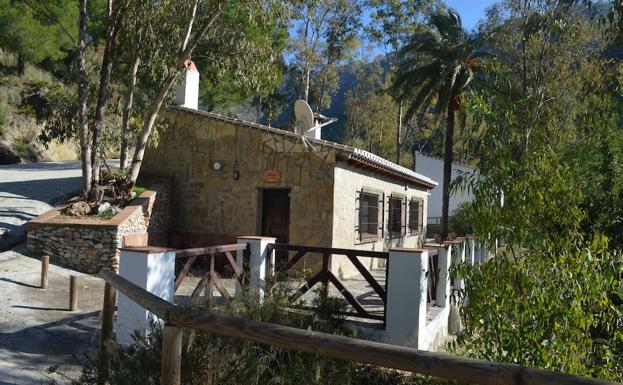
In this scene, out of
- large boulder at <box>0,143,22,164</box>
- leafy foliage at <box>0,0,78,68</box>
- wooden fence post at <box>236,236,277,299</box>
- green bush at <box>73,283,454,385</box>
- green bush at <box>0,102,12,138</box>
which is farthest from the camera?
green bush at <box>0,102,12,138</box>

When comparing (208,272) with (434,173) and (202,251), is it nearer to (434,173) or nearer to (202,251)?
(202,251)

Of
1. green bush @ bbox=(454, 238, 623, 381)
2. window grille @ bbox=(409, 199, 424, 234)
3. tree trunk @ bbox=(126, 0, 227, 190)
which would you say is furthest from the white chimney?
green bush @ bbox=(454, 238, 623, 381)

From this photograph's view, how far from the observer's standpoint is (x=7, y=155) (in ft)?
80.1

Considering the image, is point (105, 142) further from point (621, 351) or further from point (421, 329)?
point (621, 351)

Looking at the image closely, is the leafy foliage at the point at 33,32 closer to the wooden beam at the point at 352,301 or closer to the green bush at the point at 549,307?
the wooden beam at the point at 352,301

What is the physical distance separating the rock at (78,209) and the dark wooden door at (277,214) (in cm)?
374

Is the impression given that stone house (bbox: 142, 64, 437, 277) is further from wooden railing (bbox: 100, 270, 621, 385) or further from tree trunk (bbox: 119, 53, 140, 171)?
wooden railing (bbox: 100, 270, 621, 385)

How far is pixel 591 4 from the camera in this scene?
724 cm

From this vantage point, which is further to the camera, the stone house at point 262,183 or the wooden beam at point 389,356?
the stone house at point 262,183

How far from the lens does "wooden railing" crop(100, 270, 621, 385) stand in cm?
210

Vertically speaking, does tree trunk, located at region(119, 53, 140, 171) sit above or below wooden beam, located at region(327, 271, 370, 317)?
above

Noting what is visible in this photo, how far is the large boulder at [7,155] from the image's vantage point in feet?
79.6

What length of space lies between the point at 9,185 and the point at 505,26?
74.6ft

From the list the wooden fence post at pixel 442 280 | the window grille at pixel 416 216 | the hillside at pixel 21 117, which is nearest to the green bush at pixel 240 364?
the wooden fence post at pixel 442 280
